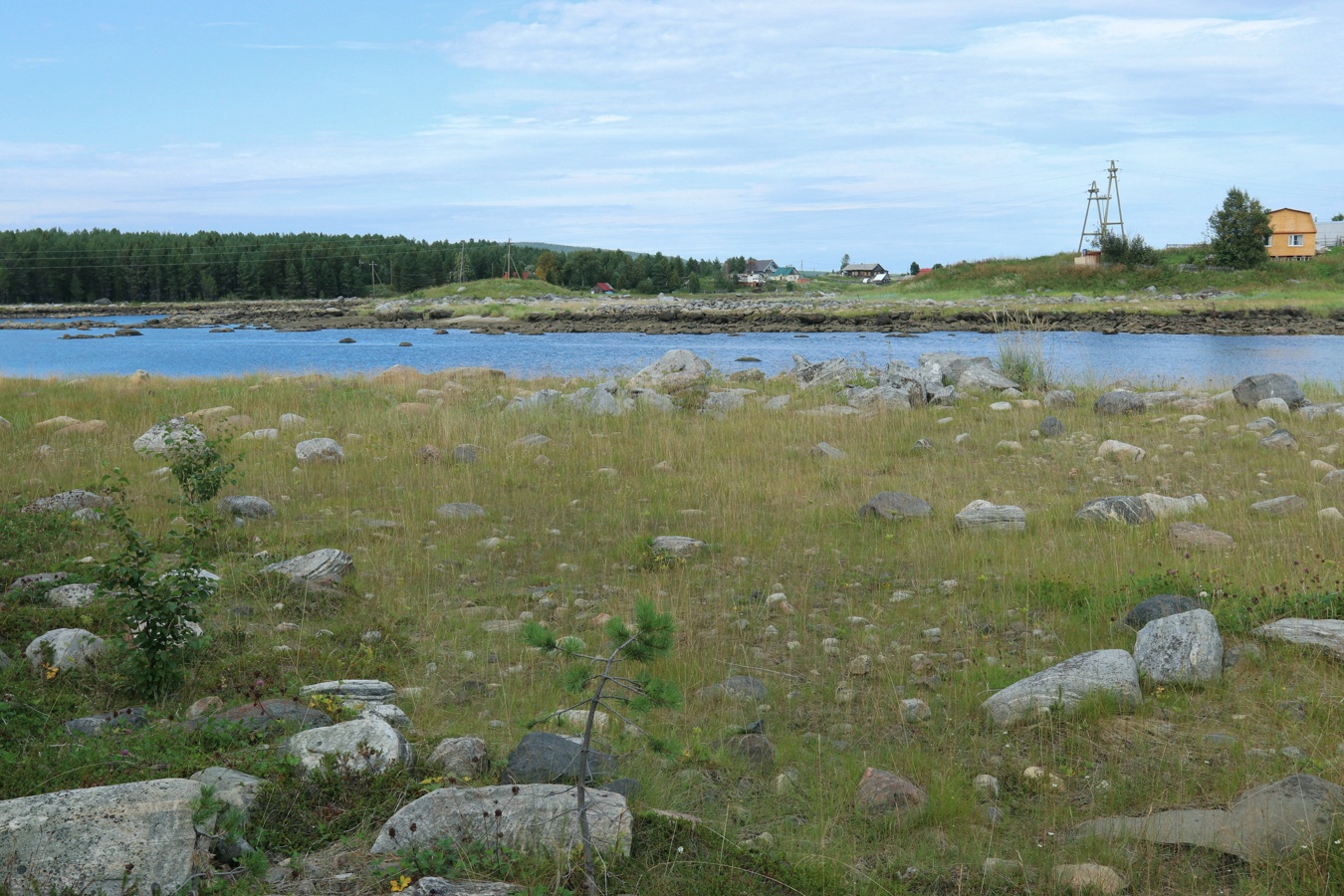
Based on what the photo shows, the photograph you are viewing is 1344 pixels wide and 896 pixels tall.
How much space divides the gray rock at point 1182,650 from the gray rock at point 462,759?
365 cm

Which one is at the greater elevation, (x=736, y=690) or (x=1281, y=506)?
(x=1281, y=506)

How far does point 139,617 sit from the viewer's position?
507 cm

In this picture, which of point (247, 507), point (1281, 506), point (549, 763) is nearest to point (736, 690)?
point (549, 763)

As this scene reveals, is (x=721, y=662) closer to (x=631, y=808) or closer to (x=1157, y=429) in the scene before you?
(x=631, y=808)

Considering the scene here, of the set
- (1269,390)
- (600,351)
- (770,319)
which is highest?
(770,319)

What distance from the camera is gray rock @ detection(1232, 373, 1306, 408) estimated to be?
14.7 m

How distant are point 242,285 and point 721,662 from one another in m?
141

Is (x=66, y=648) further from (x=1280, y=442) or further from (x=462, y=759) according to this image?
(x=1280, y=442)

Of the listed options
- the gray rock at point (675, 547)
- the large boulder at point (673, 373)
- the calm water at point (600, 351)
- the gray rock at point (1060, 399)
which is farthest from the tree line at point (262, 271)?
the gray rock at point (675, 547)

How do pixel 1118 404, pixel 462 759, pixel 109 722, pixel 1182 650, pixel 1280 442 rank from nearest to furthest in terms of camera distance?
1. pixel 462 759
2. pixel 109 722
3. pixel 1182 650
4. pixel 1280 442
5. pixel 1118 404

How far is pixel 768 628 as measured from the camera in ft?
20.4

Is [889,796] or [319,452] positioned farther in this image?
[319,452]

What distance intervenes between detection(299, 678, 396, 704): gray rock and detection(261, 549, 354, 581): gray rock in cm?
185

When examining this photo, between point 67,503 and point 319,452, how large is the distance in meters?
3.11
